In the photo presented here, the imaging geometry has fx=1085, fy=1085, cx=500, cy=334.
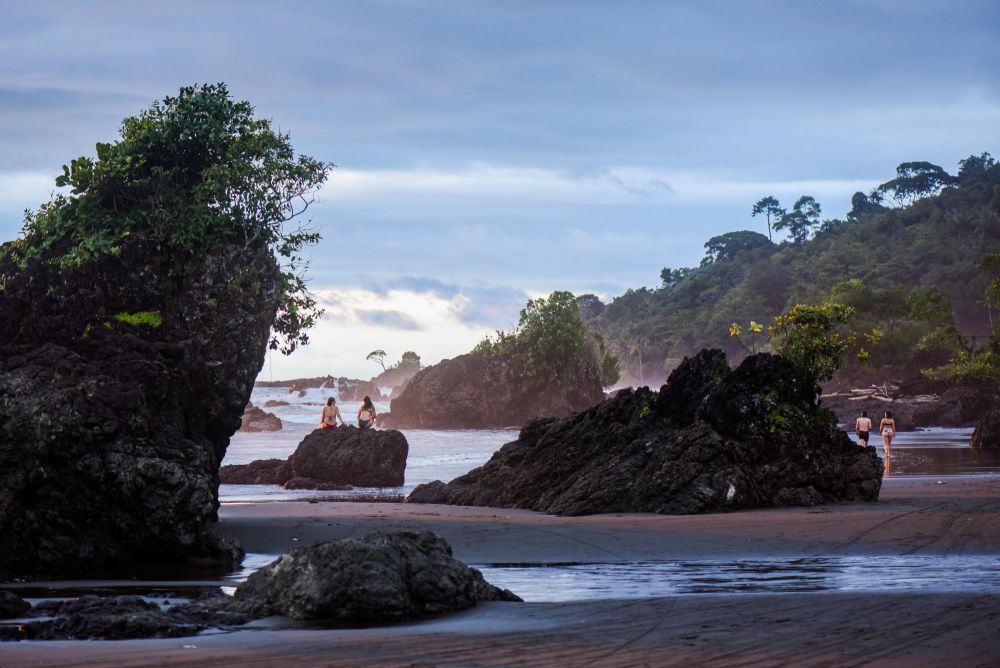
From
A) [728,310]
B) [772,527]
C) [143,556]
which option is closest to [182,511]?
[143,556]

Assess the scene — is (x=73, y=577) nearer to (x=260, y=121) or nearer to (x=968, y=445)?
(x=260, y=121)

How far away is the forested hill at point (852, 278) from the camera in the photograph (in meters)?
85.9

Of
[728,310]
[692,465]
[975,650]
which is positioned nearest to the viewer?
[975,650]

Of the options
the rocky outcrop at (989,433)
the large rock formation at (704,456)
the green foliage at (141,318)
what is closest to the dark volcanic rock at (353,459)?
the large rock formation at (704,456)

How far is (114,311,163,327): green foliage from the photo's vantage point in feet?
53.7

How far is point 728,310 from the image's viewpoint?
131875 millimetres

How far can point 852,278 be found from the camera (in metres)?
111

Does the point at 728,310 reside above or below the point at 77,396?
above

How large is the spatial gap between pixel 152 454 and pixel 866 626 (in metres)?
9.15

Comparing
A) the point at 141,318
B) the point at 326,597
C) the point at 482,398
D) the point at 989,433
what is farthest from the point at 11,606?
the point at 482,398

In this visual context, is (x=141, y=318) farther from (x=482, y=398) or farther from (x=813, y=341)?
(x=482, y=398)

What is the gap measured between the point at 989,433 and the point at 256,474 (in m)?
26.4

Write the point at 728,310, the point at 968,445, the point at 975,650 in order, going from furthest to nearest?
1. the point at 728,310
2. the point at 968,445
3. the point at 975,650

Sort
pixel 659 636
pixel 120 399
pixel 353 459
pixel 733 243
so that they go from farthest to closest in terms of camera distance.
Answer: pixel 733 243 → pixel 353 459 → pixel 120 399 → pixel 659 636
